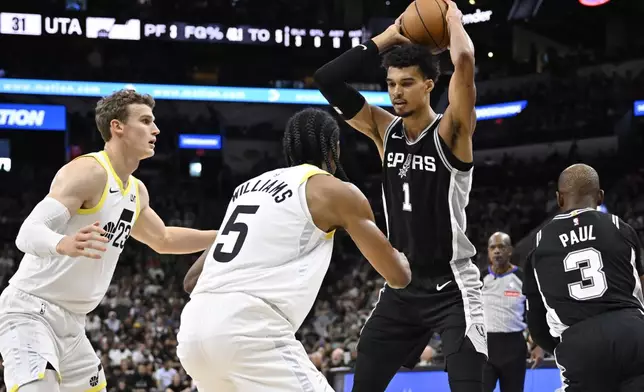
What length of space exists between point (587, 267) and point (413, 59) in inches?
55.2

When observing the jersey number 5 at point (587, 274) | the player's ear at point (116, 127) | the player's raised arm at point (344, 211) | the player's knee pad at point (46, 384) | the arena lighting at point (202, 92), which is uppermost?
the arena lighting at point (202, 92)

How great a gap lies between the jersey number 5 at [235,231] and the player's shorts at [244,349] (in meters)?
0.16

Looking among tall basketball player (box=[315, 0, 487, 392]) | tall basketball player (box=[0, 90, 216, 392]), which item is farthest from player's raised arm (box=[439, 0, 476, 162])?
tall basketball player (box=[0, 90, 216, 392])

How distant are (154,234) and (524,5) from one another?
17268 millimetres

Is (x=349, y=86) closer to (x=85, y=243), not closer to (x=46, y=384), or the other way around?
(x=85, y=243)

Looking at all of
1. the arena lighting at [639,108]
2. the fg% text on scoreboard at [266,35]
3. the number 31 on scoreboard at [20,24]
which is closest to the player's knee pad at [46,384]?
the number 31 on scoreboard at [20,24]

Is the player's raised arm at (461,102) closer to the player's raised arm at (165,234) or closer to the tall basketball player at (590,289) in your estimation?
the tall basketball player at (590,289)

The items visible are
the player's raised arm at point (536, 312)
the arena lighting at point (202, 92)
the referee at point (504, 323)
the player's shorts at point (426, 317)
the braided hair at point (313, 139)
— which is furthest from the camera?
the arena lighting at point (202, 92)

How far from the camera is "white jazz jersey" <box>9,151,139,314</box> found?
4320mm

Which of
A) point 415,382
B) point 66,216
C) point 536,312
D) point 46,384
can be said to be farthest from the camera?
point 415,382

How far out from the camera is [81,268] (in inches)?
173

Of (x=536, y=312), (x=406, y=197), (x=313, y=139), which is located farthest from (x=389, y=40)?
(x=536, y=312)

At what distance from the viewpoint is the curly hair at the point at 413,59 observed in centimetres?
441

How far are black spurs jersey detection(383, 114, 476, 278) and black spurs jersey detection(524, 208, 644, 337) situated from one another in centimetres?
53
